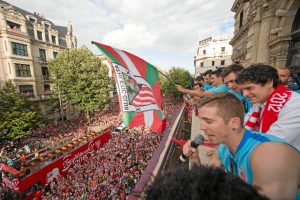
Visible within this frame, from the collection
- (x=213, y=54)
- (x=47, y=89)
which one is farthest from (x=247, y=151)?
(x=213, y=54)

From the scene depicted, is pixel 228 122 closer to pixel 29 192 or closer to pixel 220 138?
pixel 220 138

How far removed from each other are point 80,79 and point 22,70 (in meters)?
10.4

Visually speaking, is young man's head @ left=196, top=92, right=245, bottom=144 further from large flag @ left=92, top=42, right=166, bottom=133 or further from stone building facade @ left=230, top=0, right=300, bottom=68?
stone building facade @ left=230, top=0, right=300, bottom=68

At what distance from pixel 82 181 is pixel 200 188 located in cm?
1183

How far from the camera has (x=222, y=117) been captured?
1.81 metres

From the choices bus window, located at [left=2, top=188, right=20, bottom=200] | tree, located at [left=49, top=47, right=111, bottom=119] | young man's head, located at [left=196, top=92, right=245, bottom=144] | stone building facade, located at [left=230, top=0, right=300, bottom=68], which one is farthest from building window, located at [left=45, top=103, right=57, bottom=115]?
young man's head, located at [left=196, top=92, right=245, bottom=144]

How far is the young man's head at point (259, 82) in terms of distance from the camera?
2549 mm

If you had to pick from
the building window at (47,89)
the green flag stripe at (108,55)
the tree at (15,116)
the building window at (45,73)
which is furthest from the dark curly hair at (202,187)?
the building window at (45,73)

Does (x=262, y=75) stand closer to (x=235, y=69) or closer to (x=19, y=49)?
(x=235, y=69)

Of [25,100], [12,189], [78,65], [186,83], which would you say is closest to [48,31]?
[78,65]

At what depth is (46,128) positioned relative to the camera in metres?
22.8

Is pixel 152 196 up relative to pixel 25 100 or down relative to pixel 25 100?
up

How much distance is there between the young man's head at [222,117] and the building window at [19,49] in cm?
3119

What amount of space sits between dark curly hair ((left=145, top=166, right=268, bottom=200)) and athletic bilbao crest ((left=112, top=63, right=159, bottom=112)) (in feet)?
13.4
